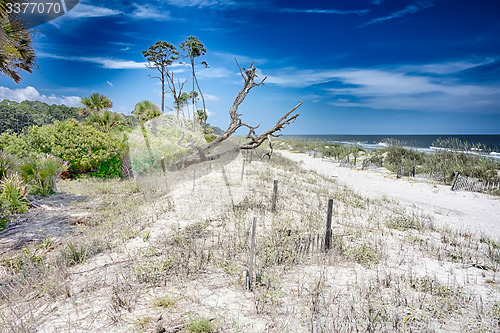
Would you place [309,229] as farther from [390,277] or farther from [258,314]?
[258,314]

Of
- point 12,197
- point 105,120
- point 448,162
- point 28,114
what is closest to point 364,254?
point 12,197

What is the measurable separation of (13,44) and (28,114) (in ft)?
187

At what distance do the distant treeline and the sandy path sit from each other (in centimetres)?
4604

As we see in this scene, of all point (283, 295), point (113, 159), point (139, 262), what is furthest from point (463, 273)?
point (113, 159)

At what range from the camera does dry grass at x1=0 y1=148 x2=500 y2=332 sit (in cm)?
360

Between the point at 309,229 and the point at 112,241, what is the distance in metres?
4.67

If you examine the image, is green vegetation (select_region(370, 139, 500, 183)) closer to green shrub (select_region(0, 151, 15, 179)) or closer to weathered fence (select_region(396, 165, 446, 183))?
weathered fence (select_region(396, 165, 446, 183))

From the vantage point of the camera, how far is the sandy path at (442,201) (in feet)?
33.6

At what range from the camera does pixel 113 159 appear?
49.7ft

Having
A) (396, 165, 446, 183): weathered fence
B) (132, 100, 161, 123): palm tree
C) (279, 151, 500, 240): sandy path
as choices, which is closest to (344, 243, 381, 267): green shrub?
(279, 151, 500, 240): sandy path

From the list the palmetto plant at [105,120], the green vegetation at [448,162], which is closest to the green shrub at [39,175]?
the palmetto plant at [105,120]

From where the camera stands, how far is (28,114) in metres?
53.7

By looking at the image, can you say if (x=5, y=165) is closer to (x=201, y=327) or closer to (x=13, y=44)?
(x=13, y=44)

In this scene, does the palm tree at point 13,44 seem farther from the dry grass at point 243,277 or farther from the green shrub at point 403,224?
the green shrub at point 403,224
